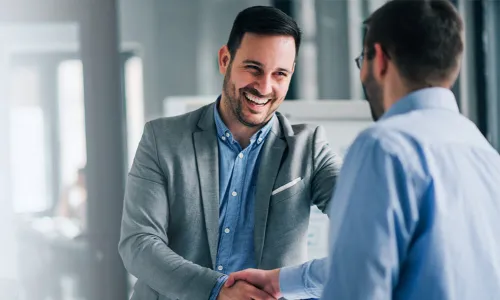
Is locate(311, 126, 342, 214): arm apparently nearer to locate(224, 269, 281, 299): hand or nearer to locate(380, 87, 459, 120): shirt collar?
locate(224, 269, 281, 299): hand

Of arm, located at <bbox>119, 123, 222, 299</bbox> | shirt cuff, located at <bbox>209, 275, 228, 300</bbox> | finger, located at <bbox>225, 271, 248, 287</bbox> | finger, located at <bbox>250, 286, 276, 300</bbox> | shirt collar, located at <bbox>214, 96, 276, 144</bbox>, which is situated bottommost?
finger, located at <bbox>250, 286, 276, 300</bbox>

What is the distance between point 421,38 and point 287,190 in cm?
61

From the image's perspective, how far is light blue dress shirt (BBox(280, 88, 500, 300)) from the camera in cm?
101

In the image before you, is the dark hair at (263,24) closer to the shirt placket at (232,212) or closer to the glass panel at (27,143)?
the shirt placket at (232,212)

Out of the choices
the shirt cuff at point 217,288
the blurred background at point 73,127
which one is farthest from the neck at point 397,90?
the blurred background at point 73,127

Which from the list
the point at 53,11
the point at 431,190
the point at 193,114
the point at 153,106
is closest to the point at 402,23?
the point at 431,190

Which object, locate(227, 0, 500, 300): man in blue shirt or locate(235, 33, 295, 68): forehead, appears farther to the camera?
locate(235, 33, 295, 68): forehead

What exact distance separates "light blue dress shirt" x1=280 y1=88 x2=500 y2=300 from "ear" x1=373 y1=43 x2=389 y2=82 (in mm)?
61

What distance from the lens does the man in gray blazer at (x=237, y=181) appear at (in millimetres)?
1610

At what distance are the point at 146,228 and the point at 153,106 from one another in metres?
3.98

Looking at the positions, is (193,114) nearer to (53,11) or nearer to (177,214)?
(177,214)

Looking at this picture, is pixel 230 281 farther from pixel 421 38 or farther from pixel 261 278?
pixel 421 38

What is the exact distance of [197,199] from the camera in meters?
1.62

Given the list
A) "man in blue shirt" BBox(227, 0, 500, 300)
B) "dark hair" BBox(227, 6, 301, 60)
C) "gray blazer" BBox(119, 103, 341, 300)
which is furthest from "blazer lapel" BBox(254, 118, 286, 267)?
"man in blue shirt" BBox(227, 0, 500, 300)
